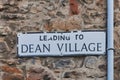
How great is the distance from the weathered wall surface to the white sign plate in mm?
60

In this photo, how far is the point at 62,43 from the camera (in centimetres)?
567

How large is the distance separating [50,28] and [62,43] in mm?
227

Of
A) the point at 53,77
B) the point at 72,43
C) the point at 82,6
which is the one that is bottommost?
the point at 53,77

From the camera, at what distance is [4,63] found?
18.7ft

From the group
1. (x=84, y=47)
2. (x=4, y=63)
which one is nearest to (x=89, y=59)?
(x=84, y=47)

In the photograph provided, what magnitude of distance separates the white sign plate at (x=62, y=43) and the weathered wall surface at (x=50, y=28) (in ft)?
0.20

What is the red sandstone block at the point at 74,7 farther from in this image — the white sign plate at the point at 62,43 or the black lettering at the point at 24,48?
the black lettering at the point at 24,48

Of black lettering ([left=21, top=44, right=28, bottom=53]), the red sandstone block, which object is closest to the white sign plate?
black lettering ([left=21, top=44, right=28, bottom=53])

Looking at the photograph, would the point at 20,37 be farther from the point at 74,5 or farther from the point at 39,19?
the point at 74,5

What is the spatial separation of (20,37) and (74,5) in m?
0.72

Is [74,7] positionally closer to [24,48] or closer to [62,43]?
[62,43]

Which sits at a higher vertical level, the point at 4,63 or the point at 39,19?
the point at 39,19

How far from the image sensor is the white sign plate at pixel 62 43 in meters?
5.63

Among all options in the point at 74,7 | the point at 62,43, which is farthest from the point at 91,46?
the point at 74,7
